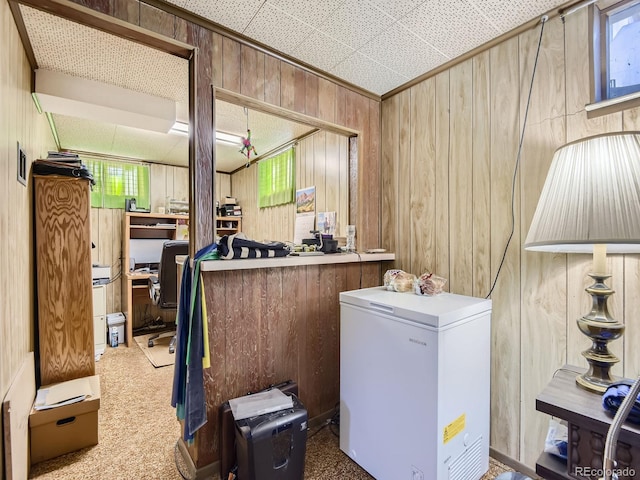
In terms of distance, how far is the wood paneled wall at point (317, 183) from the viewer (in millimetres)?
2777

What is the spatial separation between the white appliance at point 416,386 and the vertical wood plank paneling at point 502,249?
16 centimetres

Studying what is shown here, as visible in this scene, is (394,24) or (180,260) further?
(180,260)

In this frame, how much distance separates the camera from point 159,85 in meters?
2.32

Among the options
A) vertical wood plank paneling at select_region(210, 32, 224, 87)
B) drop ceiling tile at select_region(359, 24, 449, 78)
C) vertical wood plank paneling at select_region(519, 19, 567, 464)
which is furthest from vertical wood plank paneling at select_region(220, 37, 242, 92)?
vertical wood plank paneling at select_region(519, 19, 567, 464)

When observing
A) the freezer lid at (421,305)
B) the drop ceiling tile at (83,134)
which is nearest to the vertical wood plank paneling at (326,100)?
the freezer lid at (421,305)

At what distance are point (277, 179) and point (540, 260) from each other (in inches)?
115

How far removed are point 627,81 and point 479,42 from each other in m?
0.72

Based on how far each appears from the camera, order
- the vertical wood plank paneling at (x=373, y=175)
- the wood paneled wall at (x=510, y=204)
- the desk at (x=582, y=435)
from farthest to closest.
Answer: the vertical wood plank paneling at (x=373, y=175) → the wood paneled wall at (x=510, y=204) → the desk at (x=582, y=435)

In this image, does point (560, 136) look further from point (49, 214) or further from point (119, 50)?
point (49, 214)

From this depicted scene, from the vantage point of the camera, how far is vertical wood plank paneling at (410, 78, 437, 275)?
2039 millimetres

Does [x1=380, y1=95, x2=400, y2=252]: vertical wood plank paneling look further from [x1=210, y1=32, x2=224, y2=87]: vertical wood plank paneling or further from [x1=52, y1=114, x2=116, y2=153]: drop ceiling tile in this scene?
[x1=52, y1=114, x2=116, y2=153]: drop ceiling tile

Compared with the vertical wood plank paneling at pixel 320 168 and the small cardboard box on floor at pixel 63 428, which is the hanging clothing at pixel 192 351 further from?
the vertical wood plank paneling at pixel 320 168

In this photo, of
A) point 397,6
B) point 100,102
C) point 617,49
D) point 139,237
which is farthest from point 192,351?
point 139,237

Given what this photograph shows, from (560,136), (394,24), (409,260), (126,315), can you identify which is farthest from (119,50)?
(126,315)
